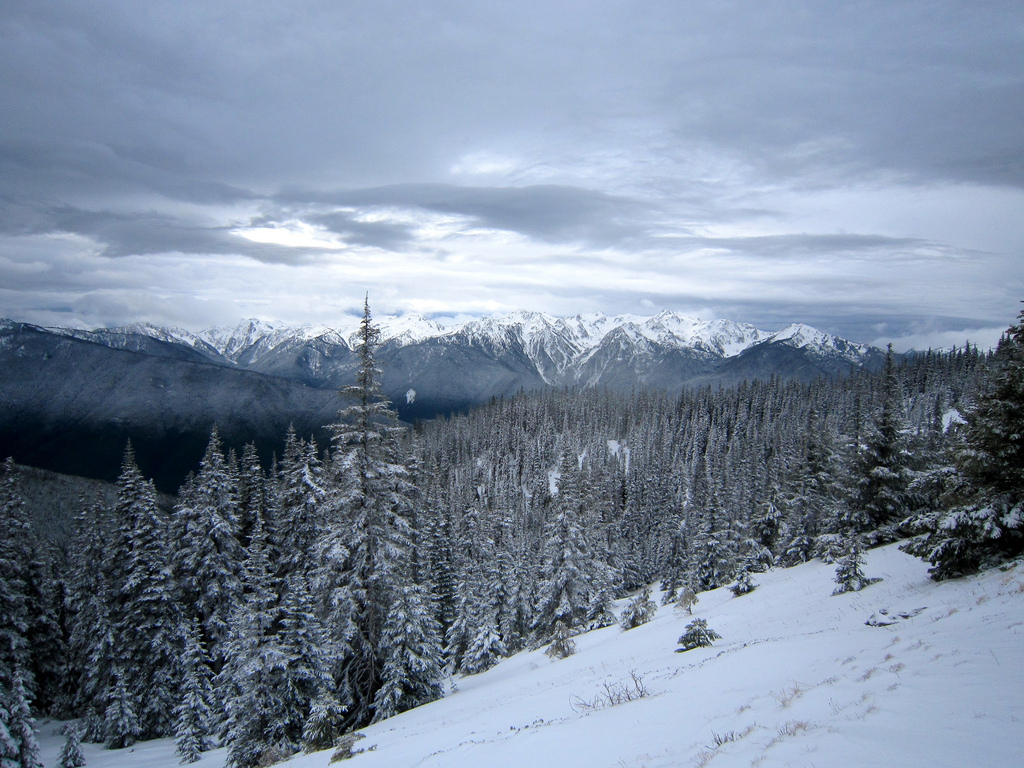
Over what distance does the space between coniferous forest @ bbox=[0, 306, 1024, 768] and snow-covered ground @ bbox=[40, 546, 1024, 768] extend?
2597 millimetres

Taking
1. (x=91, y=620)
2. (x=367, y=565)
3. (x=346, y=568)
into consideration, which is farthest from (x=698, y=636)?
(x=91, y=620)

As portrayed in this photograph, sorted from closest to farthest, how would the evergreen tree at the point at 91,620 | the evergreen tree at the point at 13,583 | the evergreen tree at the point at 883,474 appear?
the evergreen tree at the point at 13,583
the evergreen tree at the point at 883,474
the evergreen tree at the point at 91,620

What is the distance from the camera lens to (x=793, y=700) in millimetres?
8164

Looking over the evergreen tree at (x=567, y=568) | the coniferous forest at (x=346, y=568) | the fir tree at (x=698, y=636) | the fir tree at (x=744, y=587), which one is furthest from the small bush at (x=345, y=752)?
the evergreen tree at (x=567, y=568)

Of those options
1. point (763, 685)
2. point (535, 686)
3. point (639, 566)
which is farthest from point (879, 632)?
point (639, 566)

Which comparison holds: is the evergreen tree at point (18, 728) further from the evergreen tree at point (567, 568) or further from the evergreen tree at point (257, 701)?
the evergreen tree at point (567, 568)

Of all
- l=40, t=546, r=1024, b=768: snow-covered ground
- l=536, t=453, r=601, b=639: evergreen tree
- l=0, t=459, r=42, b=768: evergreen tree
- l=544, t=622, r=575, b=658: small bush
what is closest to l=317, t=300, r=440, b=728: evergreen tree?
l=40, t=546, r=1024, b=768: snow-covered ground

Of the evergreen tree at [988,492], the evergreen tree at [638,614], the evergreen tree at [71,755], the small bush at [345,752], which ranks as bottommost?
the evergreen tree at [71,755]

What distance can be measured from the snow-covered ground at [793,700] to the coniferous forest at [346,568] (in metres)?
2.60

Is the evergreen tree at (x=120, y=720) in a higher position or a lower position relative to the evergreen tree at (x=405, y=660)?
lower

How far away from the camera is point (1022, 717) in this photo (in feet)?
19.8

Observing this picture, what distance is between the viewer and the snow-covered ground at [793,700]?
6.25 m

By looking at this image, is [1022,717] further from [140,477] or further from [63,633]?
[63,633]

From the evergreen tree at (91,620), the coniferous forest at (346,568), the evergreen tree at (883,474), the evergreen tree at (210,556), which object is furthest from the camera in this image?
the evergreen tree at (210,556)
